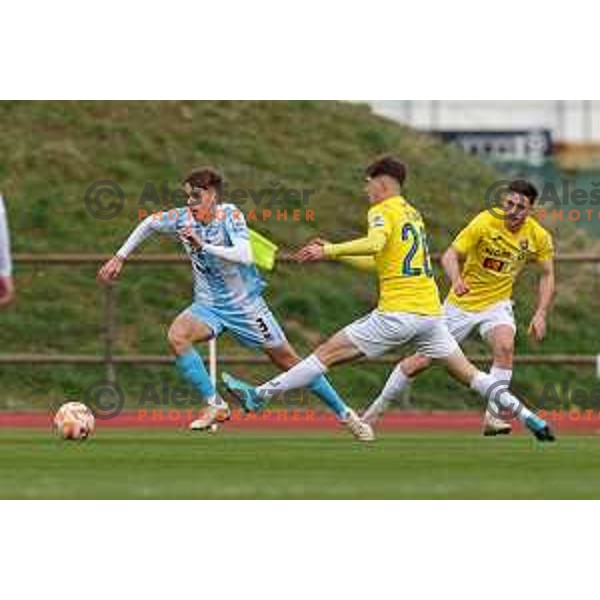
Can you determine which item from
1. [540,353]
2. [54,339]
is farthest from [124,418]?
[540,353]

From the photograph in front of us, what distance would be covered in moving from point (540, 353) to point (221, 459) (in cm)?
1668

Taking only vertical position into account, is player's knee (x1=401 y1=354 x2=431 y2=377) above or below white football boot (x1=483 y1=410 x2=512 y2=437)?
above

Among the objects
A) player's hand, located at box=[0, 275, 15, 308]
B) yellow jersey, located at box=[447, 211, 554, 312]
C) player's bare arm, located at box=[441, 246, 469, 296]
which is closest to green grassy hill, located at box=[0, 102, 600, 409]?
yellow jersey, located at box=[447, 211, 554, 312]

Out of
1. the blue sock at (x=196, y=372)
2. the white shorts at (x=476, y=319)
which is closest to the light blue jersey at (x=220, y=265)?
the blue sock at (x=196, y=372)

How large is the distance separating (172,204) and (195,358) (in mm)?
15255

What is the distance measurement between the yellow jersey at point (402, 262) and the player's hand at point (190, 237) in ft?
5.45

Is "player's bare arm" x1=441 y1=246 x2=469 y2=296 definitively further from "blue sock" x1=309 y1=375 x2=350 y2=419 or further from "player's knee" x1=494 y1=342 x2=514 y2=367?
"blue sock" x1=309 y1=375 x2=350 y2=419

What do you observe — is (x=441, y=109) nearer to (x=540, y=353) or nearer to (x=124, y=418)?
(x=540, y=353)

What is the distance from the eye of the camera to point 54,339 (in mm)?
32812

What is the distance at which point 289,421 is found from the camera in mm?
25922

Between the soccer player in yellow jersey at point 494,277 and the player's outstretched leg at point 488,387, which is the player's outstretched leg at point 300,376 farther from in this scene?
the soccer player in yellow jersey at point 494,277

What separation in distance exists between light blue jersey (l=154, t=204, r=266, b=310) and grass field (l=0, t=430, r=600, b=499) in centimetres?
119

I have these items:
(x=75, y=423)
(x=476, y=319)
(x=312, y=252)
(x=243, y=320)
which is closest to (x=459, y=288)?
(x=476, y=319)

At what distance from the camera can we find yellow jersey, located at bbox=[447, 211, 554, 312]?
2098 cm
